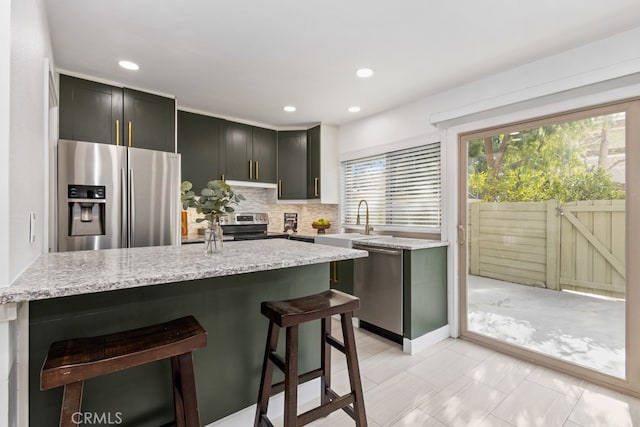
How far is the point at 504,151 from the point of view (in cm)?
273

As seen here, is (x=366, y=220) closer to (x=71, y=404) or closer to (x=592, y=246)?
(x=592, y=246)

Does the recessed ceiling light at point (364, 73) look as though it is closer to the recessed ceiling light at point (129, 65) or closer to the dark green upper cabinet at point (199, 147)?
the recessed ceiling light at point (129, 65)

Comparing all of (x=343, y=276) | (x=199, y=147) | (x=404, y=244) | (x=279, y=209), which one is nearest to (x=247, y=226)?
(x=279, y=209)

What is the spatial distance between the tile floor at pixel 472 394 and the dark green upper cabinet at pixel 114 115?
2.70 metres

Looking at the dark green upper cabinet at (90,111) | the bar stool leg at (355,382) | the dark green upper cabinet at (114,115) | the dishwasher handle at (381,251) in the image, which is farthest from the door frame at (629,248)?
the dark green upper cabinet at (90,111)

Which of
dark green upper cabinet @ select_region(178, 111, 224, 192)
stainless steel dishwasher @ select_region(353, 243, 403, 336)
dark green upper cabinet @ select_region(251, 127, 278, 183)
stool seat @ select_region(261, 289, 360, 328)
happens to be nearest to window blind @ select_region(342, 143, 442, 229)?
stainless steel dishwasher @ select_region(353, 243, 403, 336)

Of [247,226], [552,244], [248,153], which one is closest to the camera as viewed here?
[552,244]

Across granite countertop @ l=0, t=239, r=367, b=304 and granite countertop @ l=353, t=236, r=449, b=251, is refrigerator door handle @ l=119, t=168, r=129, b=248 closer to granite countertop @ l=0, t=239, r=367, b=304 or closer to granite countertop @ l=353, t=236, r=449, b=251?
granite countertop @ l=0, t=239, r=367, b=304

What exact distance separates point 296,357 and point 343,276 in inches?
82.8

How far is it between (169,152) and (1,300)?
97.7 inches

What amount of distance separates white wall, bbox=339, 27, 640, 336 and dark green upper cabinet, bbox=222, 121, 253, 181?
5.14ft

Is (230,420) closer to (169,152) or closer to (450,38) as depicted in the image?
(169,152)

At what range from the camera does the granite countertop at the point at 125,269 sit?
3.08 ft

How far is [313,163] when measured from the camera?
418cm
